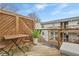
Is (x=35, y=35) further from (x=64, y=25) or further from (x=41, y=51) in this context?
(x=64, y=25)

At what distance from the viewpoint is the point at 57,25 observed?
3.74 metres

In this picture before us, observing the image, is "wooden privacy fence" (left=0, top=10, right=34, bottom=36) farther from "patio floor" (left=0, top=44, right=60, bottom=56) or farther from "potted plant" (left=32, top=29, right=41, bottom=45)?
"patio floor" (left=0, top=44, right=60, bottom=56)

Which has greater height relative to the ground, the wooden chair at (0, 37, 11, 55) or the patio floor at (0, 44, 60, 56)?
the wooden chair at (0, 37, 11, 55)

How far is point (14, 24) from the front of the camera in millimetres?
3727

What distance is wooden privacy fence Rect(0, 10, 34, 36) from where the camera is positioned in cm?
360

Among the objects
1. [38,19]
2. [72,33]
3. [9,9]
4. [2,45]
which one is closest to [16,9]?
[9,9]

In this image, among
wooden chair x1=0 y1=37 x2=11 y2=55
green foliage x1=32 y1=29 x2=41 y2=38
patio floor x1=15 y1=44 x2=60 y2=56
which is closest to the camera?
wooden chair x1=0 y1=37 x2=11 y2=55

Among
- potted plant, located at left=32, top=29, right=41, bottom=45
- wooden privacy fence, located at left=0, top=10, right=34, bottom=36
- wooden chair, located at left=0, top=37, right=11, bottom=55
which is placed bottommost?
wooden chair, located at left=0, top=37, right=11, bottom=55

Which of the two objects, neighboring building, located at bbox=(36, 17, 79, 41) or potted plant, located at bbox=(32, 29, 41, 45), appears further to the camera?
potted plant, located at bbox=(32, 29, 41, 45)

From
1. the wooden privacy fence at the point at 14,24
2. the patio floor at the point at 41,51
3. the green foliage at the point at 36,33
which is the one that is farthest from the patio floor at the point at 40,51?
the wooden privacy fence at the point at 14,24

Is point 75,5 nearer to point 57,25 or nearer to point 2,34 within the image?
point 57,25

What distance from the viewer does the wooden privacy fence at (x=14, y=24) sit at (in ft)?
11.8

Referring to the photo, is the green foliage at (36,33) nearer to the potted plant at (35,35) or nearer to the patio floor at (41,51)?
the potted plant at (35,35)

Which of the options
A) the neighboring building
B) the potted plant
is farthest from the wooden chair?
the neighboring building
